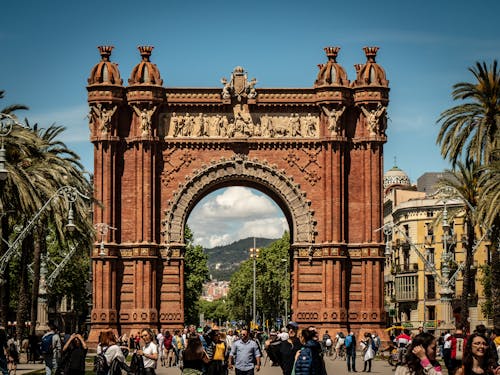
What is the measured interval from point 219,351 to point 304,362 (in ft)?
20.6

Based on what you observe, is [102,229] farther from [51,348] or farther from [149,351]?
[149,351]

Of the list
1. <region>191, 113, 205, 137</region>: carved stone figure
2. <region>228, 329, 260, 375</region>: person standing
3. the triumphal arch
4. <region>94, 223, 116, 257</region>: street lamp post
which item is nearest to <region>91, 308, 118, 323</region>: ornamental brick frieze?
the triumphal arch

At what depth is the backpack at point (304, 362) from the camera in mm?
21984

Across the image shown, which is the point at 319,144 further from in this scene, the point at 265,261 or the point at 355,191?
the point at 265,261

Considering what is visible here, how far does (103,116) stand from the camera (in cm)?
6109

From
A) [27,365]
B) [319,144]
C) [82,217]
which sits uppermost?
[319,144]

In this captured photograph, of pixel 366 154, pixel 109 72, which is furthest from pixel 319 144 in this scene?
pixel 109 72

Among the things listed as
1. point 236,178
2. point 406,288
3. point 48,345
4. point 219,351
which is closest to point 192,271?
point 406,288

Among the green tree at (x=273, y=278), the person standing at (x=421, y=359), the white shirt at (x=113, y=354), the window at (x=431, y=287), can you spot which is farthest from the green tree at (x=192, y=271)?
the person standing at (x=421, y=359)

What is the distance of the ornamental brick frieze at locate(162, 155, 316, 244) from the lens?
62.2 meters

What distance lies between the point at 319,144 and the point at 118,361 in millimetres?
38892

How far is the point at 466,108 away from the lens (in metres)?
51.8

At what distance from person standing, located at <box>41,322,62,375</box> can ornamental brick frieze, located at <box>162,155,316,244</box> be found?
91.9 feet

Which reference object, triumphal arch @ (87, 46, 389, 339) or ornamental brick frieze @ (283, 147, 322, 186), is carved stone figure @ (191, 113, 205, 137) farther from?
ornamental brick frieze @ (283, 147, 322, 186)
